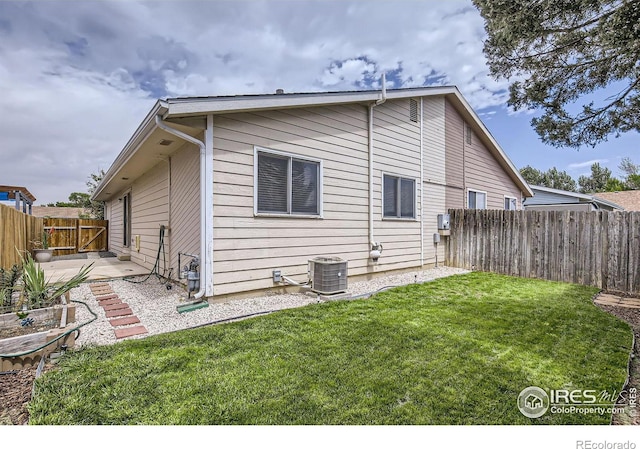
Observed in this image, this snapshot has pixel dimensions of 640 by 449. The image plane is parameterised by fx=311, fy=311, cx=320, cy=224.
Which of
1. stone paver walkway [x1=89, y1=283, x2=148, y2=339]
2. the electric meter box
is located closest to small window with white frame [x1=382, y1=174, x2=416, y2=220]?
the electric meter box

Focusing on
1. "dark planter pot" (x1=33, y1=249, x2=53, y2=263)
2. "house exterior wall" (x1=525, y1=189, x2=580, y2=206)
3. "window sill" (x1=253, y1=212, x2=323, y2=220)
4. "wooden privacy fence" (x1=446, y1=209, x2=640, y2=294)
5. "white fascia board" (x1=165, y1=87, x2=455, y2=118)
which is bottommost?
"dark planter pot" (x1=33, y1=249, x2=53, y2=263)

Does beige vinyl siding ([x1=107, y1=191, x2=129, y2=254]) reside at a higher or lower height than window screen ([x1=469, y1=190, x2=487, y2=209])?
lower

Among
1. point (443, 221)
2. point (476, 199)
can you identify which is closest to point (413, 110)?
point (443, 221)

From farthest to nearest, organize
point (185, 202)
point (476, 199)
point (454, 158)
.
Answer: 1. point (476, 199)
2. point (454, 158)
3. point (185, 202)

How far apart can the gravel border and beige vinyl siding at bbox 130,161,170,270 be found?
47.6 inches

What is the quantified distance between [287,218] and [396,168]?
346cm

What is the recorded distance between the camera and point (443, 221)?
28.9 feet

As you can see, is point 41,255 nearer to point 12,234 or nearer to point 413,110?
point 12,234

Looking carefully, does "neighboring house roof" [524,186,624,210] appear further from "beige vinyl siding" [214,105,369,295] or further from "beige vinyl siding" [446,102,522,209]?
"beige vinyl siding" [214,105,369,295]

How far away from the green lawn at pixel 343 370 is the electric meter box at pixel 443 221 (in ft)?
15.5

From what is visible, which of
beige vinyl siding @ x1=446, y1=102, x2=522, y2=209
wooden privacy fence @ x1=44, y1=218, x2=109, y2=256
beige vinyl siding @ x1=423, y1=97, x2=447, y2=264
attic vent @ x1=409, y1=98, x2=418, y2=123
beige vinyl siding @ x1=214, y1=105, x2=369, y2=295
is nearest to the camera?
beige vinyl siding @ x1=214, y1=105, x2=369, y2=295

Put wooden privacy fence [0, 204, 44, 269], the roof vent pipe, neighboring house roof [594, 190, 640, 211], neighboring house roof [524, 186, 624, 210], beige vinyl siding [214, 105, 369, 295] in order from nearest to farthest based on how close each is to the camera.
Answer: beige vinyl siding [214, 105, 369, 295]
wooden privacy fence [0, 204, 44, 269]
the roof vent pipe
neighboring house roof [524, 186, 624, 210]
neighboring house roof [594, 190, 640, 211]

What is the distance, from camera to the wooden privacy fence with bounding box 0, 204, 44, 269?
6066 millimetres

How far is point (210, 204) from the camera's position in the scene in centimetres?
447
